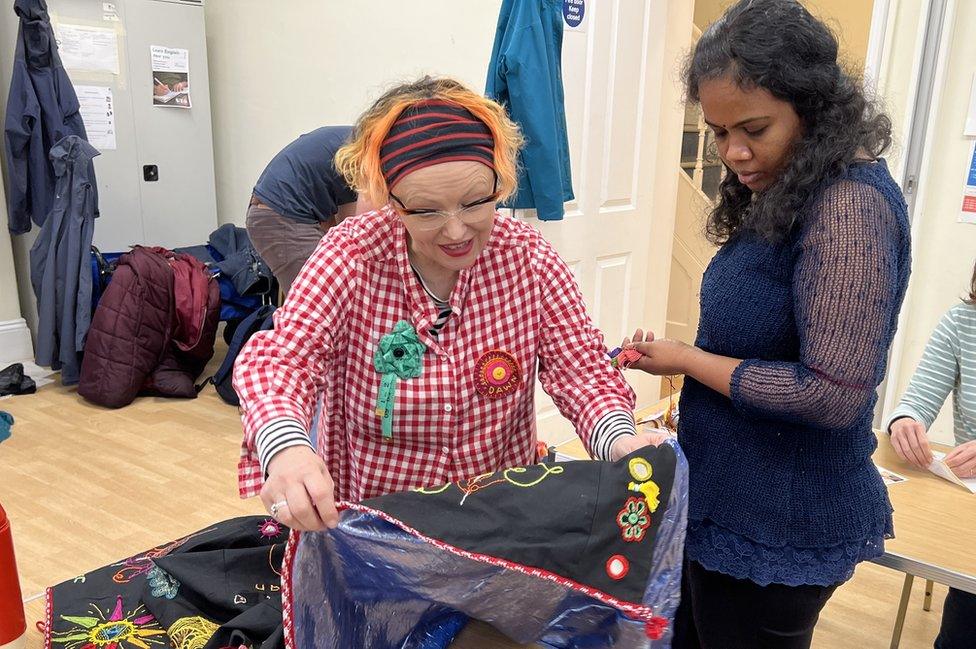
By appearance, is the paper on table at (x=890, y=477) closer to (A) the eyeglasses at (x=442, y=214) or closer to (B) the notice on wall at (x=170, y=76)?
(A) the eyeglasses at (x=442, y=214)

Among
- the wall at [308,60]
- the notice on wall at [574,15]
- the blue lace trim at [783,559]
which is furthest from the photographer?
the wall at [308,60]

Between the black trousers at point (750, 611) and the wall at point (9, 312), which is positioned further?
the wall at point (9, 312)

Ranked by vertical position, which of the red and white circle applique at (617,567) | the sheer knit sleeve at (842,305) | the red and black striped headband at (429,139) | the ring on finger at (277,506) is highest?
the red and black striped headband at (429,139)

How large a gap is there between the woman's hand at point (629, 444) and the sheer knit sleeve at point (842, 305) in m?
0.17

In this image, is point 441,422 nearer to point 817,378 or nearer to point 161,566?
point 817,378

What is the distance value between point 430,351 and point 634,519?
14.5 inches

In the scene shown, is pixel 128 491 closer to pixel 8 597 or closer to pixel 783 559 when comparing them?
pixel 8 597

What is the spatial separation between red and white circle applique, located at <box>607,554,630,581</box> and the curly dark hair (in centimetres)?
48

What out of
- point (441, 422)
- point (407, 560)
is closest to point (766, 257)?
point (441, 422)

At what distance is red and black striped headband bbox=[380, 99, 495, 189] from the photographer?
3.41ft

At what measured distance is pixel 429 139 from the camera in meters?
1.04

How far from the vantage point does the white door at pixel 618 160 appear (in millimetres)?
3160

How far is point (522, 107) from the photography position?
9.31ft

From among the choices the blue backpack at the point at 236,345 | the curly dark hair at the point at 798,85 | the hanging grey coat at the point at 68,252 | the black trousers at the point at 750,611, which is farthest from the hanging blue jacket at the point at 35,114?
the black trousers at the point at 750,611
